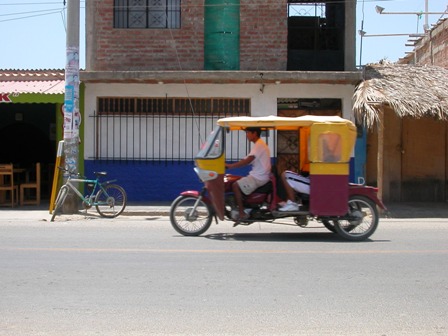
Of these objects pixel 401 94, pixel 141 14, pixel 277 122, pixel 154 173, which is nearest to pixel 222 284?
pixel 277 122

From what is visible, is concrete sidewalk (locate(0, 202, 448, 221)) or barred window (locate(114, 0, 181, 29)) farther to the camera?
barred window (locate(114, 0, 181, 29))

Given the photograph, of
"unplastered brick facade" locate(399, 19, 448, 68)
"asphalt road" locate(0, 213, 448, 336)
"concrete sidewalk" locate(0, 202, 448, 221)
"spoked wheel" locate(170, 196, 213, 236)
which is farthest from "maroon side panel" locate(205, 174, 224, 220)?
"unplastered brick facade" locate(399, 19, 448, 68)

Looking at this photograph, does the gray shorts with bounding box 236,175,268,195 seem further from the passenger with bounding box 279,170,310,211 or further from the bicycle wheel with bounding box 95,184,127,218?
the bicycle wheel with bounding box 95,184,127,218

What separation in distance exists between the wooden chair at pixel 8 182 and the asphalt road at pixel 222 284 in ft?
16.5

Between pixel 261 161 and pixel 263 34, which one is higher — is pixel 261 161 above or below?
below

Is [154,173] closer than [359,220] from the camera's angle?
No

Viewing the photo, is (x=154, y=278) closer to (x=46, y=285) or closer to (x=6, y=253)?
(x=46, y=285)

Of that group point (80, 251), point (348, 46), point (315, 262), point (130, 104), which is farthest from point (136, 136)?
point (315, 262)

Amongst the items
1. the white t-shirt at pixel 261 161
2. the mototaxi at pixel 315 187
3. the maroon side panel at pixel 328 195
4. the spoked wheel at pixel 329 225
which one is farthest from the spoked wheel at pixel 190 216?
the spoked wheel at pixel 329 225

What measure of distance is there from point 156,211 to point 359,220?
5752mm

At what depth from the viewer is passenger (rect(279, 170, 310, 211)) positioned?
993cm

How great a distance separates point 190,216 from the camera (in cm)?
1023

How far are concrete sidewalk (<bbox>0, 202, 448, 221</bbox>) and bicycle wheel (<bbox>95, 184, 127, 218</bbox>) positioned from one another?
666mm

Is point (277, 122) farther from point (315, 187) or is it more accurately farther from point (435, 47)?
point (435, 47)
